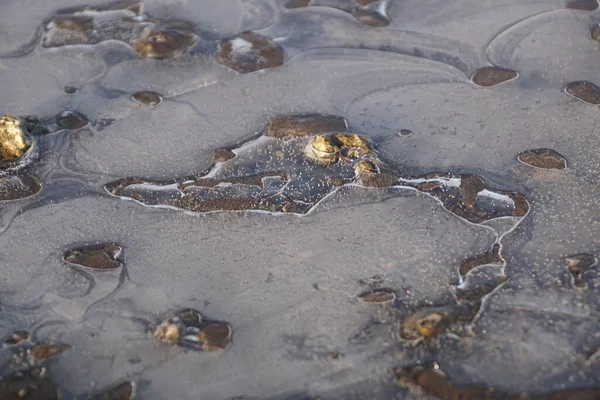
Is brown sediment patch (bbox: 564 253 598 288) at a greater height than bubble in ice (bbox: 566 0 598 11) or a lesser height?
lesser

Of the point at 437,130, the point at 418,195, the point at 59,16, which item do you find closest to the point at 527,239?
the point at 418,195

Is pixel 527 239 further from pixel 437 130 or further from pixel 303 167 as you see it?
pixel 303 167

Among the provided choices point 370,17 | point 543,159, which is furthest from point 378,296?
point 370,17

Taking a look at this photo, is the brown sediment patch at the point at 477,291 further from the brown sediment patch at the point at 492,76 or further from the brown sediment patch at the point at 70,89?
the brown sediment patch at the point at 70,89

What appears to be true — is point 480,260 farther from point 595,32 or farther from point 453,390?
point 595,32

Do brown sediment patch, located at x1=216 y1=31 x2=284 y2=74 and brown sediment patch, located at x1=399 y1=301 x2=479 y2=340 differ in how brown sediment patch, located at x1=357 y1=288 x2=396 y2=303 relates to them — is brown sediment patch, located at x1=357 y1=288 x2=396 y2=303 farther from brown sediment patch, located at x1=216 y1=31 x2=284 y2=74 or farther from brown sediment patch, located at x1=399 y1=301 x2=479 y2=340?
brown sediment patch, located at x1=216 y1=31 x2=284 y2=74

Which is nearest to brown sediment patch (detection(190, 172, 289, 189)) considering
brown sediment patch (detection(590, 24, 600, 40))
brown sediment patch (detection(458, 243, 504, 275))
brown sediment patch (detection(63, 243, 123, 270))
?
brown sediment patch (detection(63, 243, 123, 270))
